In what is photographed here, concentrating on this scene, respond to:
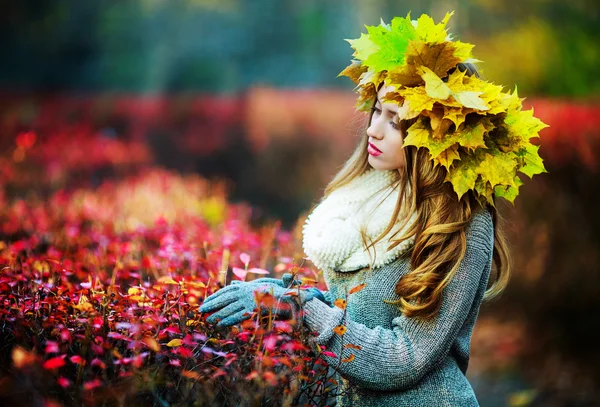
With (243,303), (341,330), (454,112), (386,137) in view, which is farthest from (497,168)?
(243,303)

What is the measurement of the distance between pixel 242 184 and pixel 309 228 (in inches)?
264

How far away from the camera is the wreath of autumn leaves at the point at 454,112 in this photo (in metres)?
1.91

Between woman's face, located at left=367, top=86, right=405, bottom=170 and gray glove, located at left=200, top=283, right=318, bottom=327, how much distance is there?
0.51m

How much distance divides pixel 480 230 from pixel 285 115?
7097 millimetres

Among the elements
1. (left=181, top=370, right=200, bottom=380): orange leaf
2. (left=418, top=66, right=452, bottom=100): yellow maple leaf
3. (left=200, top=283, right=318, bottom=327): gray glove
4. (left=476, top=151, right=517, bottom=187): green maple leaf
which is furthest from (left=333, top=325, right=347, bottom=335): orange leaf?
(left=418, top=66, right=452, bottom=100): yellow maple leaf

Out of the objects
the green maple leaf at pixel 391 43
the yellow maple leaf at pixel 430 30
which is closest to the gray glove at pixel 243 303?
the green maple leaf at pixel 391 43

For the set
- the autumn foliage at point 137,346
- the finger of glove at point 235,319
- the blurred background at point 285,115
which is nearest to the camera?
the autumn foliage at point 137,346

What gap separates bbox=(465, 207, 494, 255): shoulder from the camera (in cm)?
193

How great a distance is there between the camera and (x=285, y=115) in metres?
8.89

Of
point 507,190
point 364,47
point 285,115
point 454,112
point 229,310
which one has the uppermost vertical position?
point 364,47

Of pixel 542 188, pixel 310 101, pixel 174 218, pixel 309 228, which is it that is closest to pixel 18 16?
pixel 310 101

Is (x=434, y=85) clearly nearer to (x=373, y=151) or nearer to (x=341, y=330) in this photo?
(x=373, y=151)

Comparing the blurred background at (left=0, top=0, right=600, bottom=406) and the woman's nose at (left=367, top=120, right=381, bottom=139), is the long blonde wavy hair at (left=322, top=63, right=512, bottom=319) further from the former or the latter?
the blurred background at (left=0, top=0, right=600, bottom=406)

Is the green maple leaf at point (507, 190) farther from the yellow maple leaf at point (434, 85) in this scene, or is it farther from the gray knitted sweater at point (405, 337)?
the yellow maple leaf at point (434, 85)
